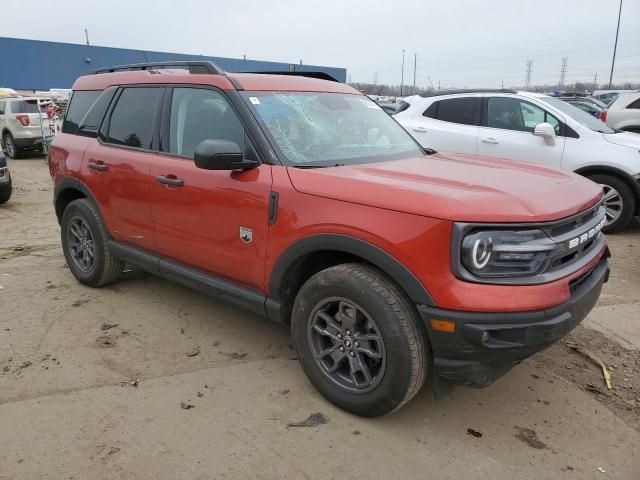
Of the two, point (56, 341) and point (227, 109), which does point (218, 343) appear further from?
point (227, 109)

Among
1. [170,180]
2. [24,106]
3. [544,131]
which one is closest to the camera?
[170,180]

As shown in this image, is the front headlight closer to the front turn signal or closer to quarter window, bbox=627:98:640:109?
the front turn signal

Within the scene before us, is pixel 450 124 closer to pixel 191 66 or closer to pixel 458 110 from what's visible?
pixel 458 110

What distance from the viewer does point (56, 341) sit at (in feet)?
12.3

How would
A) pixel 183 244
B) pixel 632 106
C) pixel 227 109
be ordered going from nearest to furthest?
pixel 227 109, pixel 183 244, pixel 632 106

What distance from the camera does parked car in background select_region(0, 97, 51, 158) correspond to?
14.7 m

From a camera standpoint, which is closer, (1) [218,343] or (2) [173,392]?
(2) [173,392]

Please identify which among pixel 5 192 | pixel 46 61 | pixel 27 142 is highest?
pixel 46 61

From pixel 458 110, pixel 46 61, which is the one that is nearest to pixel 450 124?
pixel 458 110

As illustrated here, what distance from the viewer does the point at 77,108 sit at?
4773 mm

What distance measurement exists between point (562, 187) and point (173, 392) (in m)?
2.50

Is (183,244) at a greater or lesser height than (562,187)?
lesser

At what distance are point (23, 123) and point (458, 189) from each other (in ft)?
50.7

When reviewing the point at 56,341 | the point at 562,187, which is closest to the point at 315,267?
the point at 562,187
